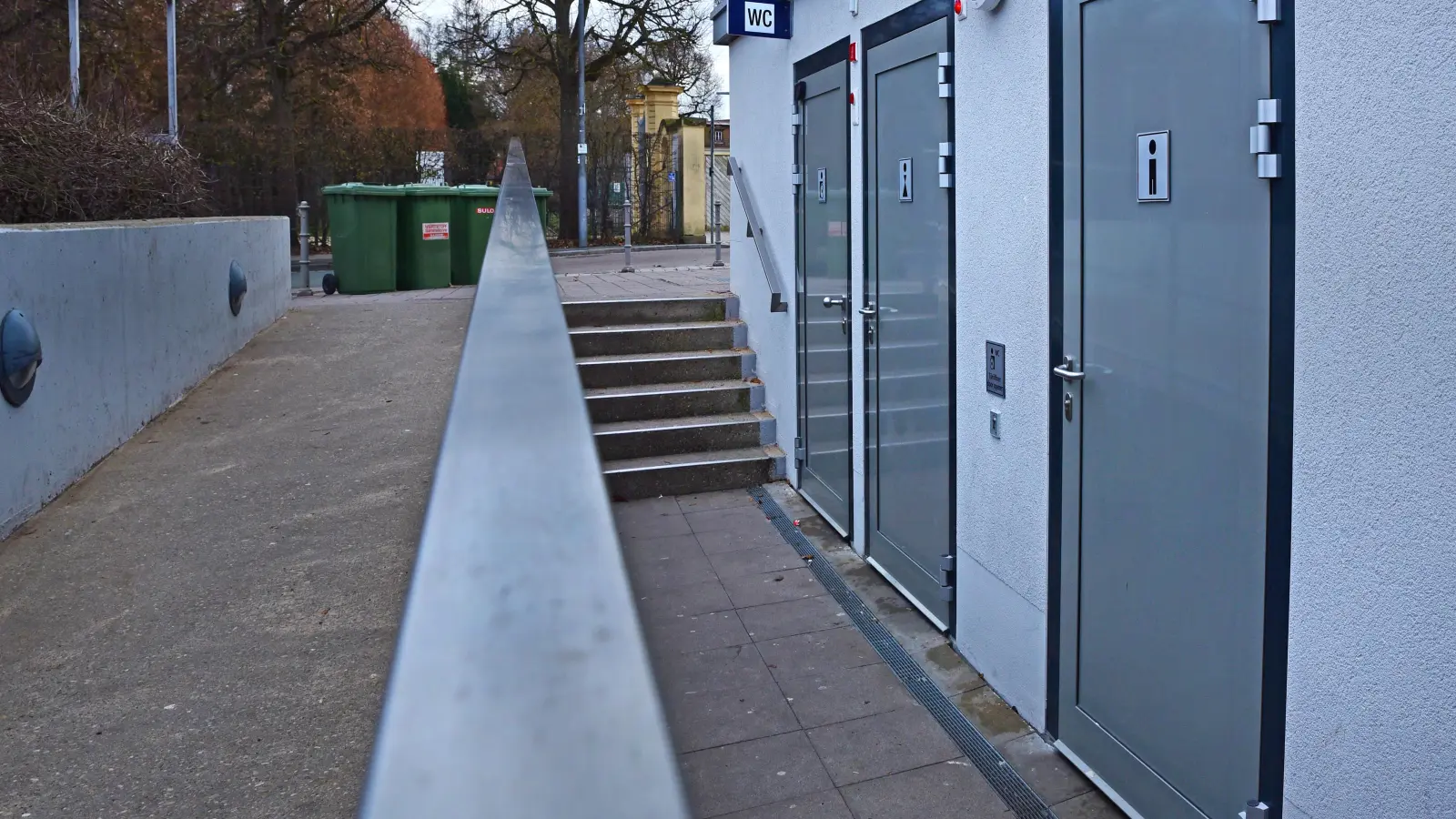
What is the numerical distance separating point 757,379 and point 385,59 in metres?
17.7

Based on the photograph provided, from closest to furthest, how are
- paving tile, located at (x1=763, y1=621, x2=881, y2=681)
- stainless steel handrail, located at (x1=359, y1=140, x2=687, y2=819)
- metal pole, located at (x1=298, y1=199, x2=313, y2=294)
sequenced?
1. stainless steel handrail, located at (x1=359, y1=140, x2=687, y2=819)
2. paving tile, located at (x1=763, y1=621, x2=881, y2=681)
3. metal pole, located at (x1=298, y1=199, x2=313, y2=294)

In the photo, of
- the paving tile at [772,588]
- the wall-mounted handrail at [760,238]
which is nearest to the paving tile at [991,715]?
the paving tile at [772,588]

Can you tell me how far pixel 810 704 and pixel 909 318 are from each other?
1.80 meters

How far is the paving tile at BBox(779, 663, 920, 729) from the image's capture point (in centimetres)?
Result: 447

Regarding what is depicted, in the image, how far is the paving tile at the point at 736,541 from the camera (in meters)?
6.31

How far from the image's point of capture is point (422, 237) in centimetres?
1330

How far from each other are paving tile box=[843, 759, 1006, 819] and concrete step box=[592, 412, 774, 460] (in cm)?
349

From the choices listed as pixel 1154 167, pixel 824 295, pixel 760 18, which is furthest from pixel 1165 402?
pixel 760 18

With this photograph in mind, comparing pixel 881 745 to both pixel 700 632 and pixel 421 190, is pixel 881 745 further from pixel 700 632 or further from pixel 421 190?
pixel 421 190

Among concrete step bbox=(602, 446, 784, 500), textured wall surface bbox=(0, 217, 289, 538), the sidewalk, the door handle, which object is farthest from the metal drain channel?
textured wall surface bbox=(0, 217, 289, 538)

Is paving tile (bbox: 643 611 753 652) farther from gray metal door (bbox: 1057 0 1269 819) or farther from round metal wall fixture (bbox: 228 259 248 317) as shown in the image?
round metal wall fixture (bbox: 228 259 248 317)

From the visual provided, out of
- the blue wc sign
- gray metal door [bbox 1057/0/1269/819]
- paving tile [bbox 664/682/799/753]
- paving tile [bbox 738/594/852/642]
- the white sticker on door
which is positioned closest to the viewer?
gray metal door [bbox 1057/0/1269/819]

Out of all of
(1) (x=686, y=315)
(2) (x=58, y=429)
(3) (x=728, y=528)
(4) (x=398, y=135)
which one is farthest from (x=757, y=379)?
(4) (x=398, y=135)

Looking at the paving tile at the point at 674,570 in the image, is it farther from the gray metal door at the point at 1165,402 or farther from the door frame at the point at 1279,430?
the door frame at the point at 1279,430
